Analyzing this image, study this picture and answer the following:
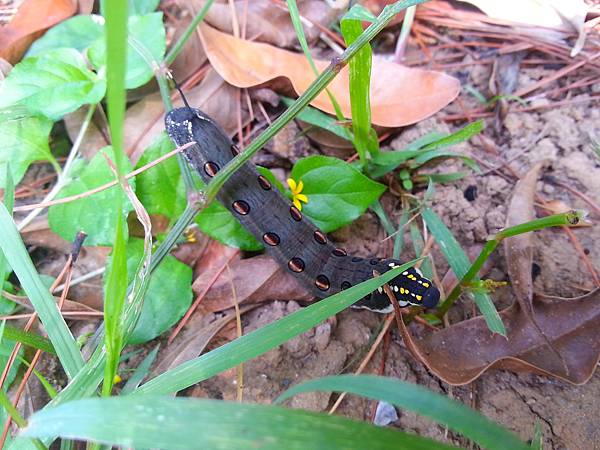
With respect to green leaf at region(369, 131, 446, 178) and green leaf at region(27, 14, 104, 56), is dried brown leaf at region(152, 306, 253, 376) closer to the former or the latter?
green leaf at region(369, 131, 446, 178)

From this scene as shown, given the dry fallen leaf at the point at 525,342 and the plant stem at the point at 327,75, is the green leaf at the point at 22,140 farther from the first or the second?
the dry fallen leaf at the point at 525,342

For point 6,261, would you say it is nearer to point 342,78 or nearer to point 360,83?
point 360,83

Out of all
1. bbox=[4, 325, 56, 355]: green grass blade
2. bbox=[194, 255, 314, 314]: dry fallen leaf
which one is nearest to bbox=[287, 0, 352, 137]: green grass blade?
bbox=[194, 255, 314, 314]: dry fallen leaf

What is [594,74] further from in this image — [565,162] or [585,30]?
[565,162]

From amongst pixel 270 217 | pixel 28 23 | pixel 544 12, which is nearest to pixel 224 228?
pixel 270 217

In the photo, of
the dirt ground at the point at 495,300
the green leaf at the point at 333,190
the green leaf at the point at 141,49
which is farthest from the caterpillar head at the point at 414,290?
the green leaf at the point at 141,49
